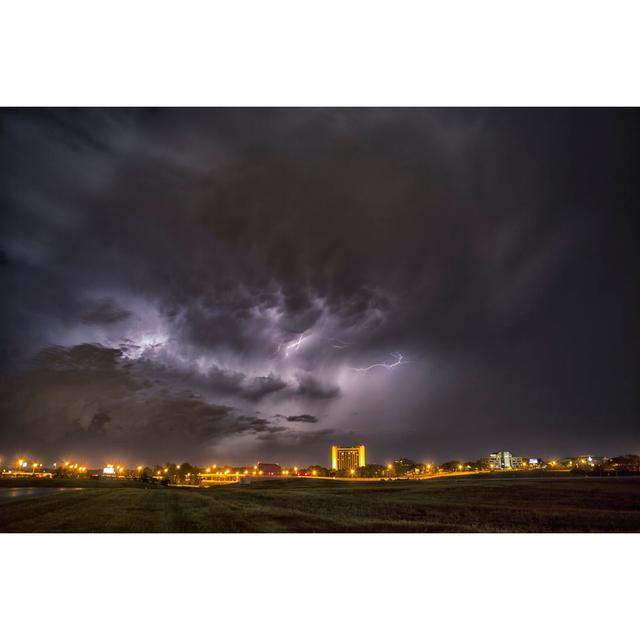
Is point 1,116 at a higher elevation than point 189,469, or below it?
higher

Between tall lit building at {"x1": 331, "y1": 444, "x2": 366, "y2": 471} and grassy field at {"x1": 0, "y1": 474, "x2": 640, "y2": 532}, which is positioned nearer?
grassy field at {"x1": 0, "y1": 474, "x2": 640, "y2": 532}

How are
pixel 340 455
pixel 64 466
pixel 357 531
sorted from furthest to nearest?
pixel 340 455, pixel 64 466, pixel 357 531

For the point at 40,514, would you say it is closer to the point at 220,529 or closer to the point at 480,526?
the point at 220,529

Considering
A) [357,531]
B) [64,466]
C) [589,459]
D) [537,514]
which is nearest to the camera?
Answer: [357,531]

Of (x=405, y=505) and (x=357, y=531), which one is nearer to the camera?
(x=357, y=531)

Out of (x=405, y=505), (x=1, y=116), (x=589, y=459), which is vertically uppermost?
(x=1, y=116)

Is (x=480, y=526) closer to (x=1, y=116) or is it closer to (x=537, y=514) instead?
(x=537, y=514)

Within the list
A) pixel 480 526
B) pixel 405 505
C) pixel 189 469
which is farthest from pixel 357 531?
pixel 189 469

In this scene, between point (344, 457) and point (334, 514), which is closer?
point (334, 514)

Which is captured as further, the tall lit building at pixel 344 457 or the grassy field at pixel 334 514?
the tall lit building at pixel 344 457
